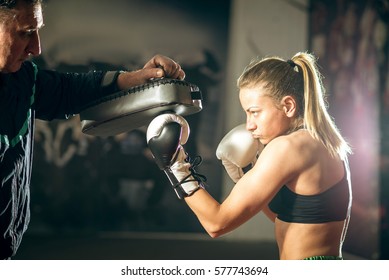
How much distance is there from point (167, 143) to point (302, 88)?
396mm

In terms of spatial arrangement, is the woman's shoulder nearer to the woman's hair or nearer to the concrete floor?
the woman's hair

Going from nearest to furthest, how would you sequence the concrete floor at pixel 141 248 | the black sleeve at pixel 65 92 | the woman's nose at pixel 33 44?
the woman's nose at pixel 33 44 < the black sleeve at pixel 65 92 < the concrete floor at pixel 141 248

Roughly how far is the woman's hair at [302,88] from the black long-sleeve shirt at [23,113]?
0.47 m

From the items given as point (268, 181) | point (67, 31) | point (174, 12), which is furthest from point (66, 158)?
point (268, 181)

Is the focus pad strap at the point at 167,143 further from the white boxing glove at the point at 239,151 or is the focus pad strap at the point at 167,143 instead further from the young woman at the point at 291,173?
the white boxing glove at the point at 239,151

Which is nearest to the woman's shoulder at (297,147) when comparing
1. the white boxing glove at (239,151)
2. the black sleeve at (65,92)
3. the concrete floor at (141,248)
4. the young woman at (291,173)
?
the young woman at (291,173)

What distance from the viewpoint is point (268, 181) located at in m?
1.30

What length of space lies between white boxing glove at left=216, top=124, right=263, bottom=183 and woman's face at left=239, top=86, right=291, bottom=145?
0.08 m

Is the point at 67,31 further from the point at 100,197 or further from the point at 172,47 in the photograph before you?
the point at 100,197

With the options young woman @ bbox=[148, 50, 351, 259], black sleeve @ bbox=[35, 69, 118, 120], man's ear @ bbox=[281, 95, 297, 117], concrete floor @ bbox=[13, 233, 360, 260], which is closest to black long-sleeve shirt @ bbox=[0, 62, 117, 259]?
black sleeve @ bbox=[35, 69, 118, 120]

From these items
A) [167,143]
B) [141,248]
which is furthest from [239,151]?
[141,248]

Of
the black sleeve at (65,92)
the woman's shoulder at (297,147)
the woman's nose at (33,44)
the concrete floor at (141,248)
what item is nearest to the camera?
the woman's shoulder at (297,147)

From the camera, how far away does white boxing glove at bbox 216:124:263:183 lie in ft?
4.95

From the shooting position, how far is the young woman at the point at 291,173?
1311mm
